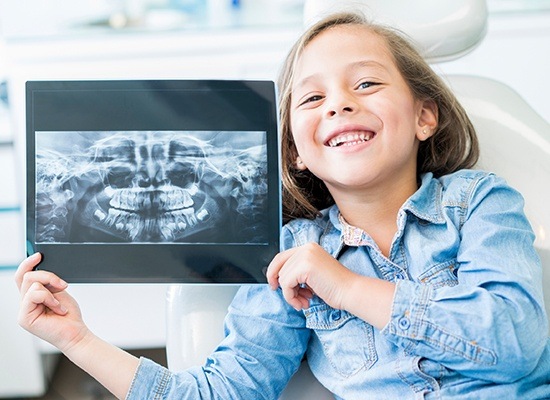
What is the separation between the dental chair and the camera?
1.19 metres

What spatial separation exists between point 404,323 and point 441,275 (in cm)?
14

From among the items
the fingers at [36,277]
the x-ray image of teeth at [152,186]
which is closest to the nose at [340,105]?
the x-ray image of teeth at [152,186]

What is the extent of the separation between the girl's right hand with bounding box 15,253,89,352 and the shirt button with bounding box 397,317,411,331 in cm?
43

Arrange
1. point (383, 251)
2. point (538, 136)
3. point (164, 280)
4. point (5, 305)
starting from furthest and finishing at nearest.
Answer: point (5, 305) → point (538, 136) → point (383, 251) → point (164, 280)

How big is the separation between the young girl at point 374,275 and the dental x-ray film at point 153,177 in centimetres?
6

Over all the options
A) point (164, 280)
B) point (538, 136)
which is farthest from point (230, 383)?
point (538, 136)

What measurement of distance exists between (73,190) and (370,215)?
0.44 meters

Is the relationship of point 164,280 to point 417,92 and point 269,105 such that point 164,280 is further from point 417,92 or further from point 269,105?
point 417,92

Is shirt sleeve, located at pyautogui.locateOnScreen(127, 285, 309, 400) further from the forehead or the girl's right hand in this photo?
the forehead

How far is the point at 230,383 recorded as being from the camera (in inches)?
42.5

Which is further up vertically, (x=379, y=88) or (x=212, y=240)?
(x=379, y=88)

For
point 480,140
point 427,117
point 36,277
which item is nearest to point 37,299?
point 36,277

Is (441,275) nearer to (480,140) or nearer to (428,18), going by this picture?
(480,140)

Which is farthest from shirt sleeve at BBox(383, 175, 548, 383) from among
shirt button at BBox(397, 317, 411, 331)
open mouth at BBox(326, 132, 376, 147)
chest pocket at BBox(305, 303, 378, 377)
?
open mouth at BBox(326, 132, 376, 147)
